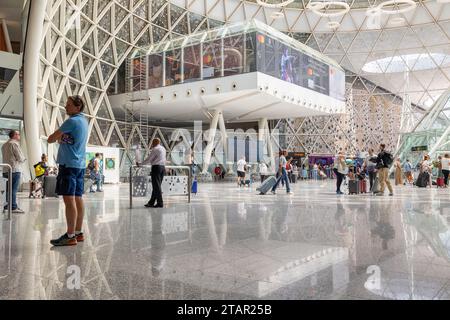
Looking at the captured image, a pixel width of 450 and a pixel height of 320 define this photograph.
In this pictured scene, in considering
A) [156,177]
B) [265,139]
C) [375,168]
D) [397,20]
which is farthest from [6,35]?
[397,20]

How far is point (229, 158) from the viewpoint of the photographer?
1455 inches

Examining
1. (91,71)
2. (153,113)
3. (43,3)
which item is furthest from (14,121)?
(153,113)

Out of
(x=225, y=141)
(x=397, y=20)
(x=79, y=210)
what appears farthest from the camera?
(x=397, y=20)

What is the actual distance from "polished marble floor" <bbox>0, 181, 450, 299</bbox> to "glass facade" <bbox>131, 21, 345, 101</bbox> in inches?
922

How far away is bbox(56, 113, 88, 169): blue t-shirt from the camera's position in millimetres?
5289

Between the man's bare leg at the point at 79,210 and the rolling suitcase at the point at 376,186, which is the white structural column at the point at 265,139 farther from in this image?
the man's bare leg at the point at 79,210

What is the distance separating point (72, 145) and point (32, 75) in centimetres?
1316

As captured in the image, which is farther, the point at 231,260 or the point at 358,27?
the point at 358,27

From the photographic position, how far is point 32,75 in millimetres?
16734

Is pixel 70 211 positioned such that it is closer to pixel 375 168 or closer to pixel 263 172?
pixel 375 168

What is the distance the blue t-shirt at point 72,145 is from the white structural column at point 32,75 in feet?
37.5

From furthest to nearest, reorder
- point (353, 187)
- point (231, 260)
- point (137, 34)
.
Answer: point (137, 34), point (353, 187), point (231, 260)
